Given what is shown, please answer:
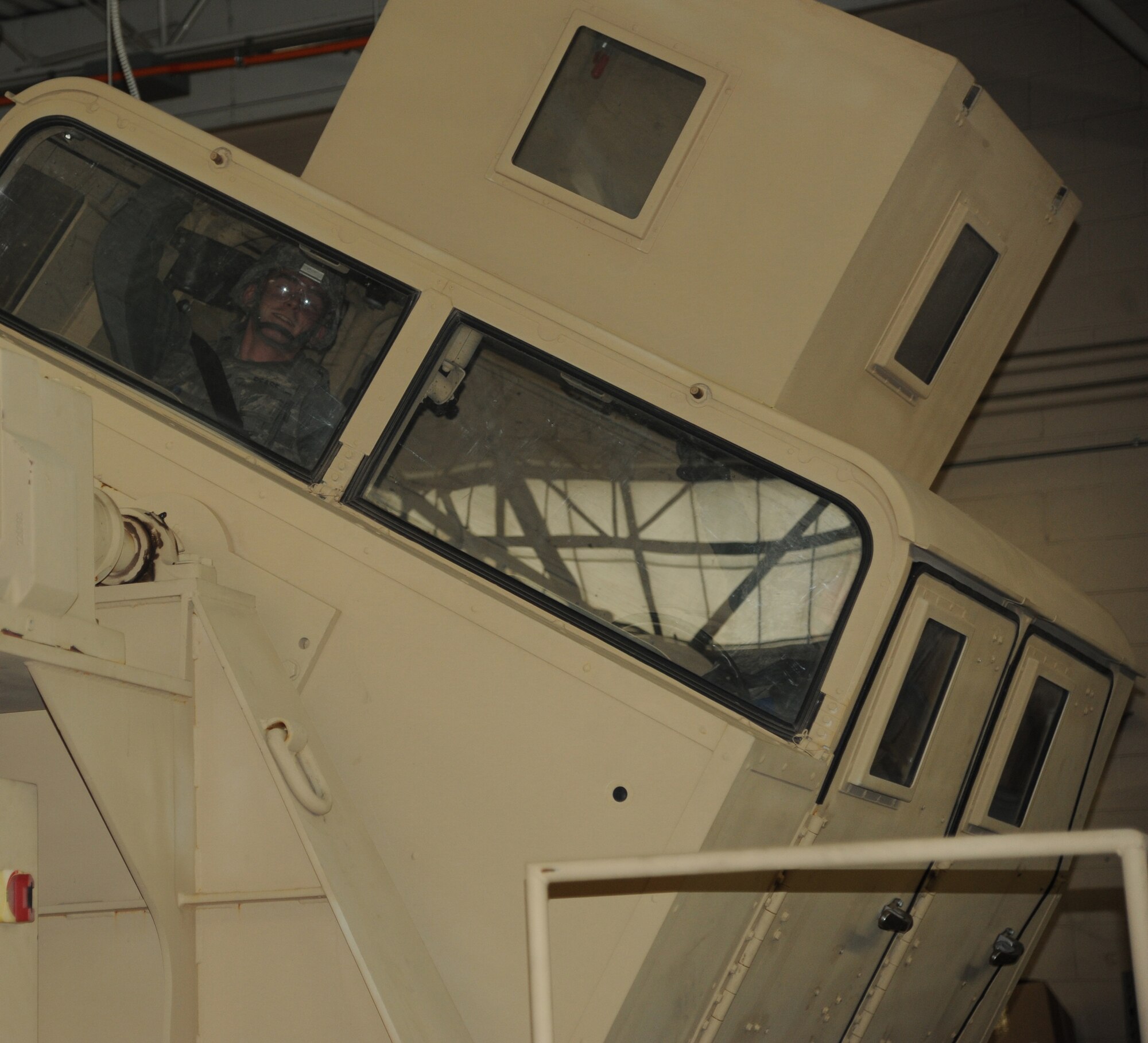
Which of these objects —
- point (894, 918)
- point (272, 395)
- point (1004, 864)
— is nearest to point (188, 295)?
point (272, 395)

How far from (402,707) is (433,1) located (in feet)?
6.86

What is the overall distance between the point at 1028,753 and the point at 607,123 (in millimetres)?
2100

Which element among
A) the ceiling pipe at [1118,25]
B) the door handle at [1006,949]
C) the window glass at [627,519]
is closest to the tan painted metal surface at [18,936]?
the window glass at [627,519]

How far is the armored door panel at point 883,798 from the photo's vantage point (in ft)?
9.64

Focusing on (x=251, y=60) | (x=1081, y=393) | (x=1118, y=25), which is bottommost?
(x=251, y=60)

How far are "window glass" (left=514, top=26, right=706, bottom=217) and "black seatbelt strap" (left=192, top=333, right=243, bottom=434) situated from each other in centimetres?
98

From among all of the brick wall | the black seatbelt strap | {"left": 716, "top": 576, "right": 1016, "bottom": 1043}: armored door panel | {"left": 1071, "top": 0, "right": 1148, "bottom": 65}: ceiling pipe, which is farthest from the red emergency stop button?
{"left": 1071, "top": 0, "right": 1148, "bottom": 65}: ceiling pipe

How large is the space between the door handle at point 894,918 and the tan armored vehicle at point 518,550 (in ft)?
0.11

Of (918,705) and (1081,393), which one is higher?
(1081,393)

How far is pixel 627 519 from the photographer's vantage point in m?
3.06

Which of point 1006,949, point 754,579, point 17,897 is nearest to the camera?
point 17,897

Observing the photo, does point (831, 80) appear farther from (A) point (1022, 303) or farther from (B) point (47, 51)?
(B) point (47, 51)

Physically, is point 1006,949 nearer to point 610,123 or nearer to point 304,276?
point 610,123

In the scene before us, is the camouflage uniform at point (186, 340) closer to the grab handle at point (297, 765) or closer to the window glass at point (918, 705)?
the grab handle at point (297, 765)
